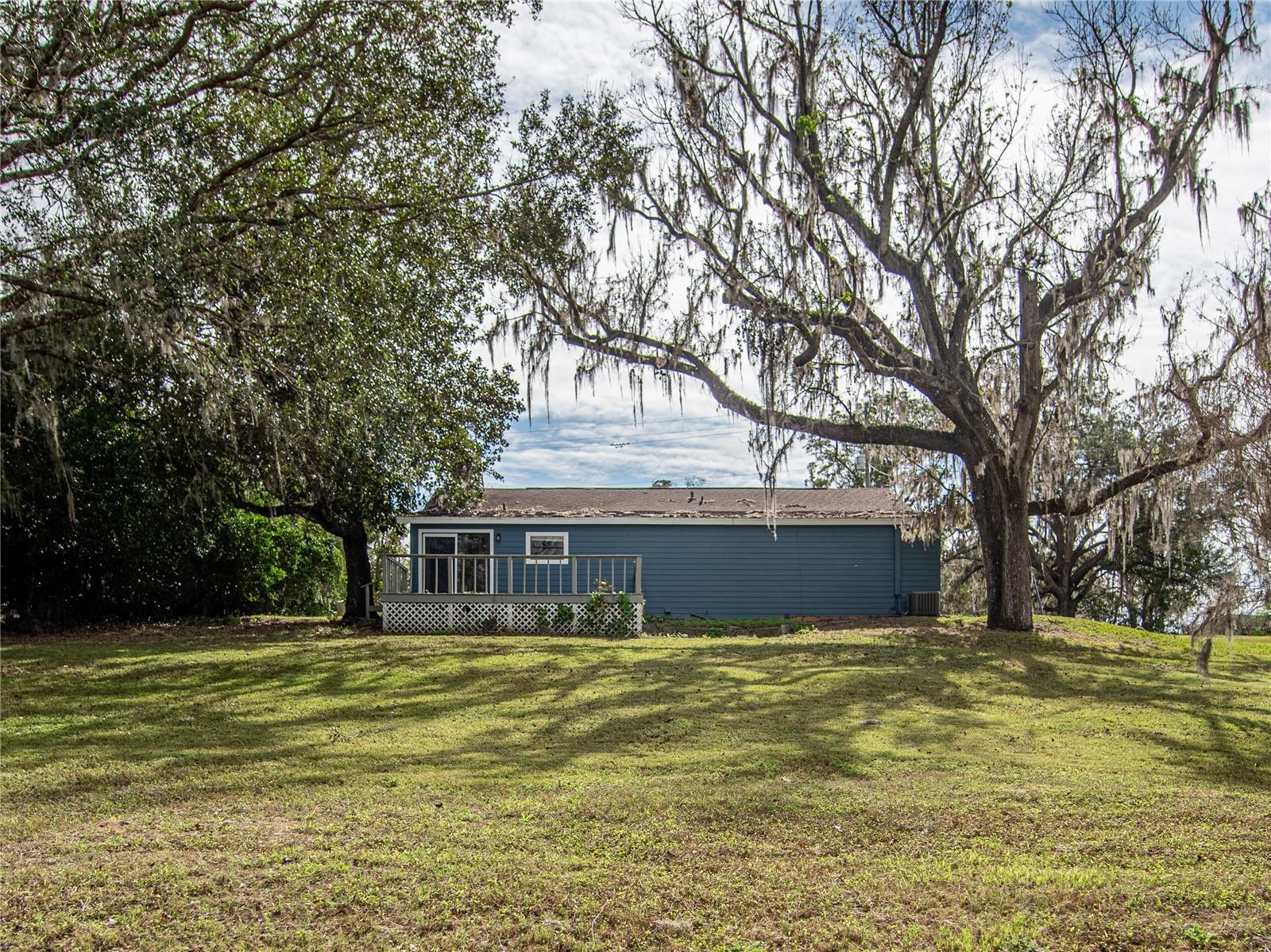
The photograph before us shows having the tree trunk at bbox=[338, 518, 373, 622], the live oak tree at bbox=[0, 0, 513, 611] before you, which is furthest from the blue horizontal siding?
the live oak tree at bbox=[0, 0, 513, 611]

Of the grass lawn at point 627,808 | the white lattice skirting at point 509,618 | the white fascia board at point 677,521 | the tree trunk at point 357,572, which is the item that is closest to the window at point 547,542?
the white fascia board at point 677,521

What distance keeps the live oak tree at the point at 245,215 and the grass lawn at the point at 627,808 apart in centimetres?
361

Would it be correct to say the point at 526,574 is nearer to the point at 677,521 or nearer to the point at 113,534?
the point at 677,521

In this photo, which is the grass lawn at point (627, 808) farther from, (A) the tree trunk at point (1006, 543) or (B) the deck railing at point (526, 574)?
(B) the deck railing at point (526, 574)

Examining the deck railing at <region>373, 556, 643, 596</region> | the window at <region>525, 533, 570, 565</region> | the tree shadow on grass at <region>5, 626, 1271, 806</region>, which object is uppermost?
the window at <region>525, 533, 570, 565</region>

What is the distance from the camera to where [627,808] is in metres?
5.94

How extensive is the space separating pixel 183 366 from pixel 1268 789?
1046cm

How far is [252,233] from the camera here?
11250mm

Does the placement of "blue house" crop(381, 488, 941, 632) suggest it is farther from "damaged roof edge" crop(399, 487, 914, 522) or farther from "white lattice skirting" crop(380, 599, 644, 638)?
"white lattice skirting" crop(380, 599, 644, 638)

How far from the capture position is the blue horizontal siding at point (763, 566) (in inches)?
842

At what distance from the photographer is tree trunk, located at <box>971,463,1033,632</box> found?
16641mm

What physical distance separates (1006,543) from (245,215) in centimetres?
1288

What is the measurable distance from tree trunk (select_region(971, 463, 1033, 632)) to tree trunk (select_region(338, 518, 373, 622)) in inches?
466

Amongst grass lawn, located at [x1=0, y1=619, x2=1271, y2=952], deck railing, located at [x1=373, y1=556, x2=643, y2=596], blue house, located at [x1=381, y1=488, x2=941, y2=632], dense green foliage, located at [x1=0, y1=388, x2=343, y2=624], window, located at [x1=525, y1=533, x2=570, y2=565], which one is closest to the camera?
grass lawn, located at [x1=0, y1=619, x2=1271, y2=952]
